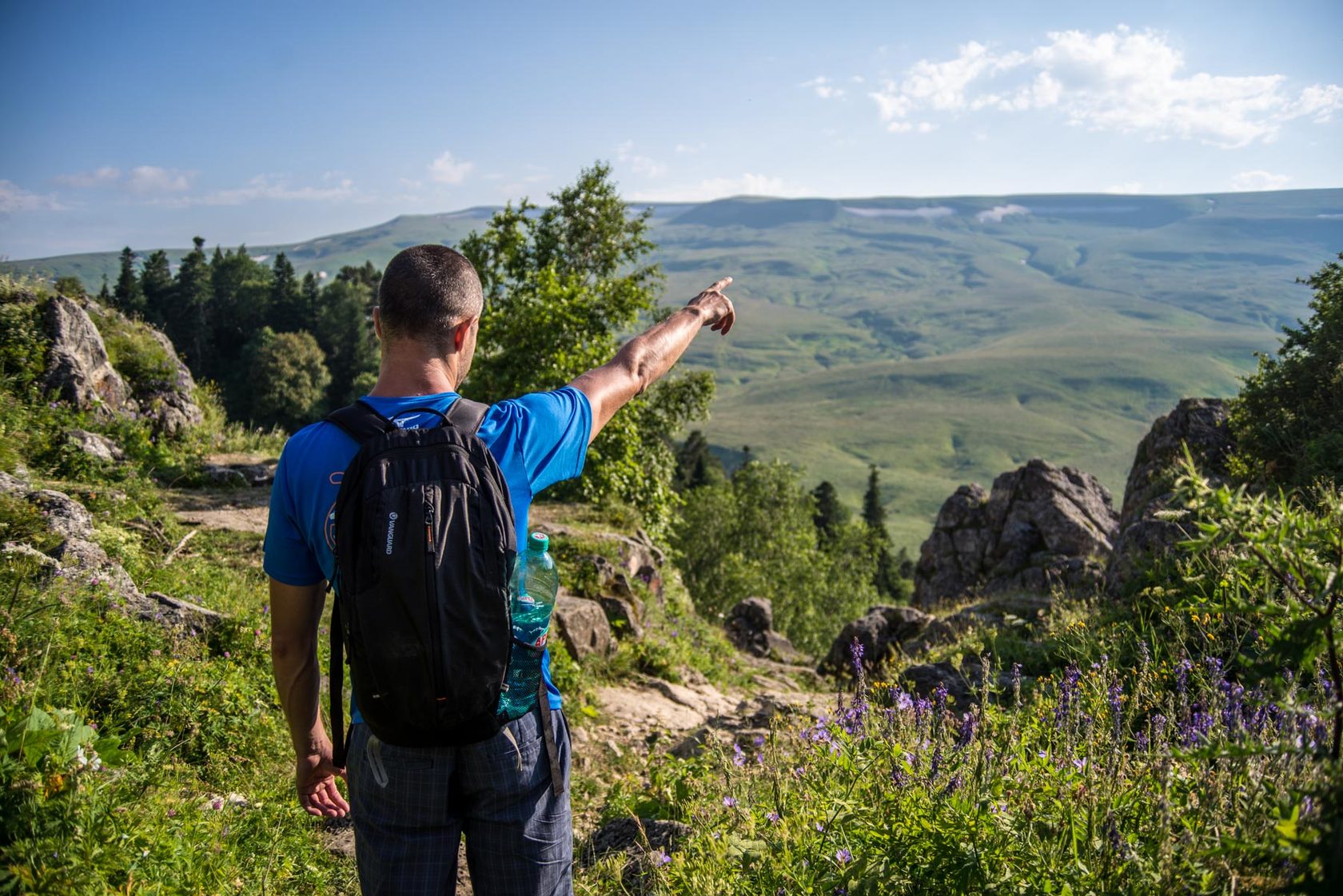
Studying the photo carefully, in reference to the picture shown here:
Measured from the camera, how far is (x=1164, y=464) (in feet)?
58.7

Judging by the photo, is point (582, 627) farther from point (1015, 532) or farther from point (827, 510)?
point (827, 510)

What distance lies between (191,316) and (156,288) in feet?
12.1

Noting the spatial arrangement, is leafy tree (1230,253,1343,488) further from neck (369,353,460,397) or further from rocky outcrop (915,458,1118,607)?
neck (369,353,460,397)

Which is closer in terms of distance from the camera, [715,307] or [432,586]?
[432,586]

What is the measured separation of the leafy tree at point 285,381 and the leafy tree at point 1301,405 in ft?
171

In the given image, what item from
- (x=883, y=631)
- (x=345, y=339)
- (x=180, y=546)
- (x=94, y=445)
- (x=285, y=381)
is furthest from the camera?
(x=345, y=339)

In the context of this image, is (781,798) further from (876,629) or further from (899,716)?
(876,629)

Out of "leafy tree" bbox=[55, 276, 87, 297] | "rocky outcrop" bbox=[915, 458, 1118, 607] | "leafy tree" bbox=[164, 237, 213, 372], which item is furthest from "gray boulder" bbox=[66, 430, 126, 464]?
"leafy tree" bbox=[164, 237, 213, 372]

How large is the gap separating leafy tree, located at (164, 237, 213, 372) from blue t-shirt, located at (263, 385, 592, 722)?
65.7 m

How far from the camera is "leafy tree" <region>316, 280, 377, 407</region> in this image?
62531 mm

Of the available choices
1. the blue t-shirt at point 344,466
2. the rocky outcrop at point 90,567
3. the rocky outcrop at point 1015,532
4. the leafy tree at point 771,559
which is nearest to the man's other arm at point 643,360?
the blue t-shirt at point 344,466

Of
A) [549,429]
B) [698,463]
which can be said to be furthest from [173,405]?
[698,463]

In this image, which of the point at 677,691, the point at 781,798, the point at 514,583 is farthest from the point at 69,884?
the point at 677,691

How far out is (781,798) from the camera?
4238 mm
